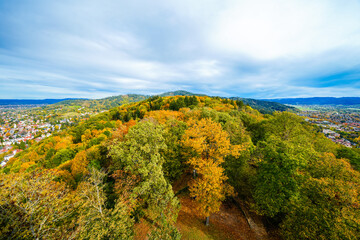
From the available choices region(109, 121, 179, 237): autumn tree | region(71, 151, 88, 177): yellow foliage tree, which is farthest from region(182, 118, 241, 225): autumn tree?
region(71, 151, 88, 177): yellow foliage tree

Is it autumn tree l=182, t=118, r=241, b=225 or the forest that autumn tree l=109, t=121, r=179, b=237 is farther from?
autumn tree l=182, t=118, r=241, b=225

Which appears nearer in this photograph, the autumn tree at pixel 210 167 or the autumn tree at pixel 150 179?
the autumn tree at pixel 150 179

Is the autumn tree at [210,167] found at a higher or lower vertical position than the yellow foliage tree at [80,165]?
higher

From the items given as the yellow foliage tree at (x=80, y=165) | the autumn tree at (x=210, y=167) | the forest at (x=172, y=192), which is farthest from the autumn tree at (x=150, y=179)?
the yellow foliage tree at (x=80, y=165)

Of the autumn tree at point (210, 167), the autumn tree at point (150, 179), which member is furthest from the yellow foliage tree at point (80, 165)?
the autumn tree at point (210, 167)

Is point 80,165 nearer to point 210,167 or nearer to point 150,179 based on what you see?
point 150,179

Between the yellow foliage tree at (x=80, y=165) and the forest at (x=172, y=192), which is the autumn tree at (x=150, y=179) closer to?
the forest at (x=172, y=192)

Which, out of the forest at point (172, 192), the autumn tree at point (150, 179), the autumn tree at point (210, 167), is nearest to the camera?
the forest at point (172, 192)

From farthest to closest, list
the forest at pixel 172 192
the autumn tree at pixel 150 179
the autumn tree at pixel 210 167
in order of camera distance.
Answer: the autumn tree at pixel 210 167 < the autumn tree at pixel 150 179 < the forest at pixel 172 192

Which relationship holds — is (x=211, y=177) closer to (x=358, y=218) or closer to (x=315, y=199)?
(x=315, y=199)
